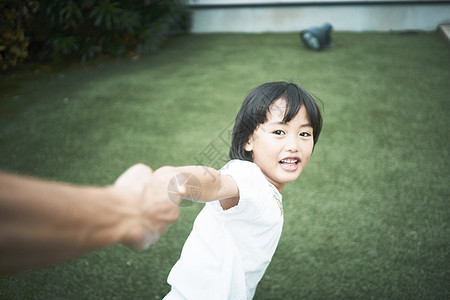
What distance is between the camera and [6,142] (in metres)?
2.82

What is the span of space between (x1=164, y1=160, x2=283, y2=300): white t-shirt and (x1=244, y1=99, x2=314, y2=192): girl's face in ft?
0.24

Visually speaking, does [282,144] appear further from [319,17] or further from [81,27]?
[319,17]

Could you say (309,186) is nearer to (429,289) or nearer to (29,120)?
(429,289)

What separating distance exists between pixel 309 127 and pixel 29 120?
10.2 ft

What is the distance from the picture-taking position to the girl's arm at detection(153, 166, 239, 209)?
58 cm

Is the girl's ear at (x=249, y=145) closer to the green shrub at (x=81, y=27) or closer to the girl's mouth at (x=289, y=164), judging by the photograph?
the girl's mouth at (x=289, y=164)

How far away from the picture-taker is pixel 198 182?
643 mm

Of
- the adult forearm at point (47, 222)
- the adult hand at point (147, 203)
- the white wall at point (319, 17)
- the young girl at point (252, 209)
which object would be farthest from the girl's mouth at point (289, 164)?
the white wall at point (319, 17)

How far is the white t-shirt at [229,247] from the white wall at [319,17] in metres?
6.09

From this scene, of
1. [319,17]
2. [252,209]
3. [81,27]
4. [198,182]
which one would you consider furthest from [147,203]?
[319,17]

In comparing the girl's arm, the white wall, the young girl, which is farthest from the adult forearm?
the white wall

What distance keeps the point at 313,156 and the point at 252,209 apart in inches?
69.4

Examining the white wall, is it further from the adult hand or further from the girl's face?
the adult hand

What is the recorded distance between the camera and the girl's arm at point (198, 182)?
58 centimetres
